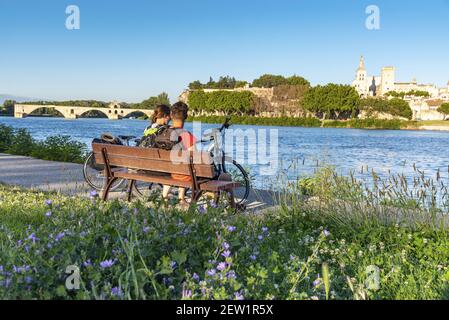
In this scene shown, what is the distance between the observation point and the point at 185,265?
292 cm

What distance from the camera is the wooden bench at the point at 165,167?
540 cm

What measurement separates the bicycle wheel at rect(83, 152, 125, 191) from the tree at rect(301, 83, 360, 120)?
256ft

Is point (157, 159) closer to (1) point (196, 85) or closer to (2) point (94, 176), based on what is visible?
(2) point (94, 176)

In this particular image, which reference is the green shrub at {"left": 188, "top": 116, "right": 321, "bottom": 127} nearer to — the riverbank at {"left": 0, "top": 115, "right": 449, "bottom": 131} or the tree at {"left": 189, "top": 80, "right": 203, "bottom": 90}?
the riverbank at {"left": 0, "top": 115, "right": 449, "bottom": 131}

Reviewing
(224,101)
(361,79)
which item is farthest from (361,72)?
(224,101)

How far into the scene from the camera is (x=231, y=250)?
10.5 feet

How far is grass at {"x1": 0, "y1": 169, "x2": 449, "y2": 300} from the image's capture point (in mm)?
2465

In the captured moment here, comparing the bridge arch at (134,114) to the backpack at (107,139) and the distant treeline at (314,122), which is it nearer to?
the distant treeline at (314,122)

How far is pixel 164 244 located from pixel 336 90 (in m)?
86.6

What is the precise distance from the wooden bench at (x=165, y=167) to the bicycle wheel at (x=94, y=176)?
124cm

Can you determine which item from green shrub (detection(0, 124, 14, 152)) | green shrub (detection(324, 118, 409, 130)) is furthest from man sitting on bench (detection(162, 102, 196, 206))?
green shrub (detection(324, 118, 409, 130))

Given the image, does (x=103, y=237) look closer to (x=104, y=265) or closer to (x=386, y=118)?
(x=104, y=265)

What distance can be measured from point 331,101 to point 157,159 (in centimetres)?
8137

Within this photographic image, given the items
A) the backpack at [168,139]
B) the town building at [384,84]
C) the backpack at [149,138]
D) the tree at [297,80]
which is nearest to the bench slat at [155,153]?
the backpack at [168,139]
